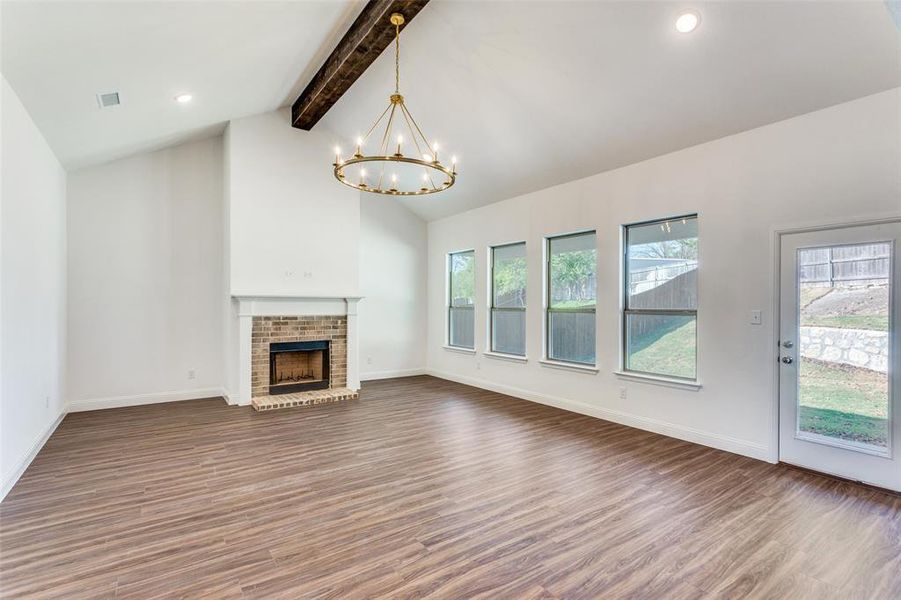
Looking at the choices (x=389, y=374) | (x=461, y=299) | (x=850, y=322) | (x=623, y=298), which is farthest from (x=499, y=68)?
(x=389, y=374)

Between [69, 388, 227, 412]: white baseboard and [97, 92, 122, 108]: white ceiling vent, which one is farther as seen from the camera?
[69, 388, 227, 412]: white baseboard

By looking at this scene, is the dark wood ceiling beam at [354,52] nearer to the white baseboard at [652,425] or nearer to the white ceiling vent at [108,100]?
the white ceiling vent at [108,100]

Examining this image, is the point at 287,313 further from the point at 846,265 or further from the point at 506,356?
the point at 846,265

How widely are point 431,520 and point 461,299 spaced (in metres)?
5.19

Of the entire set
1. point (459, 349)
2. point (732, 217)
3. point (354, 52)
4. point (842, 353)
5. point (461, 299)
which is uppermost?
point (354, 52)

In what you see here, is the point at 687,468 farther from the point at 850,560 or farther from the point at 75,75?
the point at 75,75

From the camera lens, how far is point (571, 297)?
5.78 meters

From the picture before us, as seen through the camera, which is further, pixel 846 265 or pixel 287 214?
pixel 287 214

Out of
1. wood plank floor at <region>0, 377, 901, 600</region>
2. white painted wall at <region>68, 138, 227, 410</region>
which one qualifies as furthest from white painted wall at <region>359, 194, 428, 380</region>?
wood plank floor at <region>0, 377, 901, 600</region>

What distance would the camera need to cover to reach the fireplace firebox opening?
245 inches

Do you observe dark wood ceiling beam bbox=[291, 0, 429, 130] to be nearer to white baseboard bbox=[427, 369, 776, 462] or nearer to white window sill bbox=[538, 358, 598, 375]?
white window sill bbox=[538, 358, 598, 375]

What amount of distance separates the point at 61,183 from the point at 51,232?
96 cm

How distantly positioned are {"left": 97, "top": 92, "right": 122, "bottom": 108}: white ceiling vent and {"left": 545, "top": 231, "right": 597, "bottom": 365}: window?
4842 mm

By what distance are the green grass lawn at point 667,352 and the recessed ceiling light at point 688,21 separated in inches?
102
